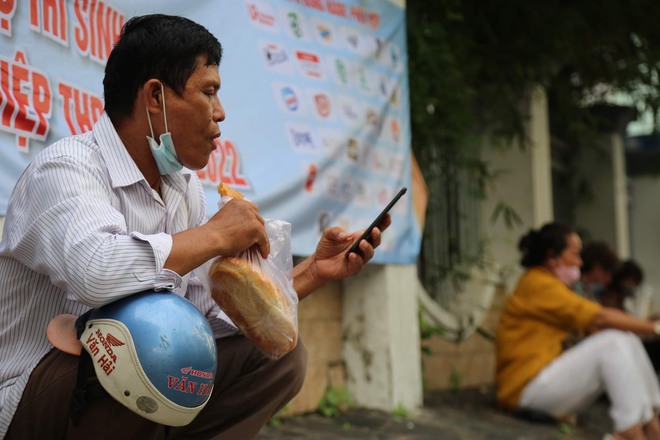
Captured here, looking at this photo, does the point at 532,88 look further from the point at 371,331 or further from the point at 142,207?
the point at 142,207

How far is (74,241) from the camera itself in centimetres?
→ 188

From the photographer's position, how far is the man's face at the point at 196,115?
2176 millimetres

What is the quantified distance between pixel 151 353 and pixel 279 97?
82.8 inches

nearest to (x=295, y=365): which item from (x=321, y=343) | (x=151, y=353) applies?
(x=151, y=353)

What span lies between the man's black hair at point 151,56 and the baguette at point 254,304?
0.45 metres

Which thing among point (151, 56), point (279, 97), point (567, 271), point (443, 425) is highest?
point (279, 97)

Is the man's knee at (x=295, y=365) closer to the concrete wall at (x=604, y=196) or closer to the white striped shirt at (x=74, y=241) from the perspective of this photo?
the white striped shirt at (x=74, y=241)

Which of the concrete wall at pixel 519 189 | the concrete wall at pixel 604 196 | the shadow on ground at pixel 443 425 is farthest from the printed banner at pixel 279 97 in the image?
the concrete wall at pixel 604 196

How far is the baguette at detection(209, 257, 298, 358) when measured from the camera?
212 centimetres

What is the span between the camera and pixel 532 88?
6910 millimetres

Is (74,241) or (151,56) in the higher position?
(151,56)

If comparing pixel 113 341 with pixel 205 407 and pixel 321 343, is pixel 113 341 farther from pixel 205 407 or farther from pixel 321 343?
pixel 321 343

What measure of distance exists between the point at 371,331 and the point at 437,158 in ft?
4.46

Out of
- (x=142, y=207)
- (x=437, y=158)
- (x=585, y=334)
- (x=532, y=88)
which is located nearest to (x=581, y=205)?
(x=532, y=88)
